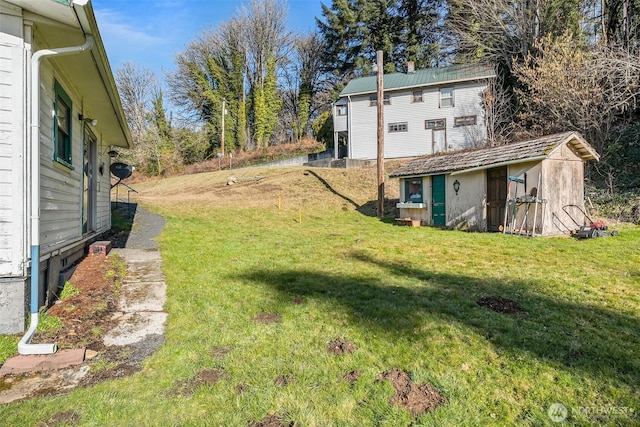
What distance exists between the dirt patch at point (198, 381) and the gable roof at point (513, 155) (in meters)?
10.4

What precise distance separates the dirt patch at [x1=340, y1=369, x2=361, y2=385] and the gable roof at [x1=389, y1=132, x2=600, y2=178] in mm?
9675

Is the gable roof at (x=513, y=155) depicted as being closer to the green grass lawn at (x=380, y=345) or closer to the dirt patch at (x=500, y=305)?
the green grass lawn at (x=380, y=345)

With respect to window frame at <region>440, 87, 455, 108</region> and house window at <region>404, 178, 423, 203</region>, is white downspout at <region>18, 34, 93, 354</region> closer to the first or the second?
house window at <region>404, 178, 423, 203</region>

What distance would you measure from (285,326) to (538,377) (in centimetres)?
229

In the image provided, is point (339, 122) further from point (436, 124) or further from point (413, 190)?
point (413, 190)

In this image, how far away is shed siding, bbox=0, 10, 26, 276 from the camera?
3.64m

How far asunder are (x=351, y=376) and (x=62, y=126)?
18.6ft

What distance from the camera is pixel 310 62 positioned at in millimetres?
41625

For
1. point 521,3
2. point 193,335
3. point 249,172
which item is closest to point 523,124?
point 521,3

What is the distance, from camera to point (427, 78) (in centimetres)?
2586

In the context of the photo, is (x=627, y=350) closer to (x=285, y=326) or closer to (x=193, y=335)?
(x=285, y=326)

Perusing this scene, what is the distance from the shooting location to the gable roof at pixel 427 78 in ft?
79.8

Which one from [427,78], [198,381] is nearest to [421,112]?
[427,78]

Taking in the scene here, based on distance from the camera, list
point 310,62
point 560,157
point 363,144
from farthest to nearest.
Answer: point 310,62 < point 363,144 < point 560,157
